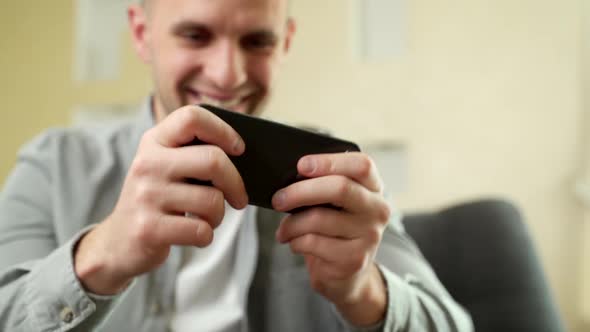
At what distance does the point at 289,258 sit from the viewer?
2.39 ft

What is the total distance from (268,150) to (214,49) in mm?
339

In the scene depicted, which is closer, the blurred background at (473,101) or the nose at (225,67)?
the nose at (225,67)

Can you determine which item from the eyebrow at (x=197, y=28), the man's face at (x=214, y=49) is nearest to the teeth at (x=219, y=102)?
the man's face at (x=214, y=49)

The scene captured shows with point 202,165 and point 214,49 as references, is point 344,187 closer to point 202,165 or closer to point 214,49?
point 202,165

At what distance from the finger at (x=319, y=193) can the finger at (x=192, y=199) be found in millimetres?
65

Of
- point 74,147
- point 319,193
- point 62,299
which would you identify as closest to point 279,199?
point 319,193

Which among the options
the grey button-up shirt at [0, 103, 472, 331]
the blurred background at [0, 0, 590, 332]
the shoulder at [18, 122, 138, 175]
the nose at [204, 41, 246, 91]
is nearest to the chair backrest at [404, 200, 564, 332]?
the grey button-up shirt at [0, 103, 472, 331]

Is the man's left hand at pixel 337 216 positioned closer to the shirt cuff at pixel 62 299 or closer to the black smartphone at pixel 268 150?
the black smartphone at pixel 268 150

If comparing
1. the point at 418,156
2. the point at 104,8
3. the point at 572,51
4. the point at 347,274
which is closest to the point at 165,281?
the point at 347,274

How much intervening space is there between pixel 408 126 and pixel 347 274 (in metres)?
0.89

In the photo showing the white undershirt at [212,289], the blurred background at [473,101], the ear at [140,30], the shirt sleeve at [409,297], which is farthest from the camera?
the blurred background at [473,101]

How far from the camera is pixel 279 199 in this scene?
0.44 metres

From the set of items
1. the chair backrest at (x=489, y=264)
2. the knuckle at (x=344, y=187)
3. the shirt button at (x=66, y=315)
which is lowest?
the chair backrest at (x=489, y=264)

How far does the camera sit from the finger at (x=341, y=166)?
0.44 m
